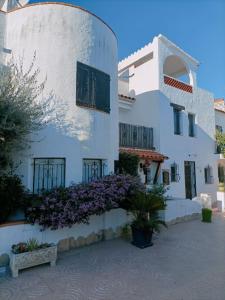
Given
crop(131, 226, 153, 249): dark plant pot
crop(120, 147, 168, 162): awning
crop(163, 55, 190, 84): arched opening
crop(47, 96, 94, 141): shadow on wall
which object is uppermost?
crop(163, 55, 190, 84): arched opening

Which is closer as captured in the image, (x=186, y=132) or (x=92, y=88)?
(x=92, y=88)

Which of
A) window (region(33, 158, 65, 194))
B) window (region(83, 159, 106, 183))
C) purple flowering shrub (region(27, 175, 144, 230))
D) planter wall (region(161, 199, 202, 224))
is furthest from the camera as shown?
planter wall (region(161, 199, 202, 224))

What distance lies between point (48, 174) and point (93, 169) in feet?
6.58

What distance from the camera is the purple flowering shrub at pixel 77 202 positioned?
22.8 ft

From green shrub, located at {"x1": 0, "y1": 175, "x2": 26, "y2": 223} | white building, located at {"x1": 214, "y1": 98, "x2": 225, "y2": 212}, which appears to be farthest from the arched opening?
green shrub, located at {"x1": 0, "y1": 175, "x2": 26, "y2": 223}

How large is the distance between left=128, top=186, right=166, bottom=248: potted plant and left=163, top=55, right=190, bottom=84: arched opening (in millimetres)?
13126

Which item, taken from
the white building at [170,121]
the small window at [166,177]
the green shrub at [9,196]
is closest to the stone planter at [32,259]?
the green shrub at [9,196]

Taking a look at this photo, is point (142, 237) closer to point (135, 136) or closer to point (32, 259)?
point (32, 259)

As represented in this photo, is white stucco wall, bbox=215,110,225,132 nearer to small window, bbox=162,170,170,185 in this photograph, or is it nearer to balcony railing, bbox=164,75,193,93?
balcony railing, bbox=164,75,193,93

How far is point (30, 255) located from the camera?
610cm

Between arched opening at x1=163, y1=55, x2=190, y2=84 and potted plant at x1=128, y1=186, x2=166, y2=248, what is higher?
arched opening at x1=163, y1=55, x2=190, y2=84

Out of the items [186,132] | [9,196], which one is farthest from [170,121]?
[9,196]

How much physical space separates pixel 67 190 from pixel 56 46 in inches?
231

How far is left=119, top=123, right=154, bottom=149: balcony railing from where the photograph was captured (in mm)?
13852
